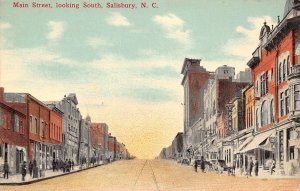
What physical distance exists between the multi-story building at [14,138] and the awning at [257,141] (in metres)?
6.51

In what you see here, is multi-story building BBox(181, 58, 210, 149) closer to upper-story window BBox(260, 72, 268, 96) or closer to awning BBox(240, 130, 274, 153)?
upper-story window BBox(260, 72, 268, 96)

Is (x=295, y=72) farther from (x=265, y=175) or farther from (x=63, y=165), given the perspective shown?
(x=63, y=165)

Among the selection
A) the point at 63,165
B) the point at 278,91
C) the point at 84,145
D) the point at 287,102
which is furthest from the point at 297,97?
the point at 84,145

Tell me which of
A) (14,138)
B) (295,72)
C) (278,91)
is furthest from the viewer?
(14,138)

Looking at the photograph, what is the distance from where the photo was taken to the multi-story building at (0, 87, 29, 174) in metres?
17.5

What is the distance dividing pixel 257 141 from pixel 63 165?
768cm

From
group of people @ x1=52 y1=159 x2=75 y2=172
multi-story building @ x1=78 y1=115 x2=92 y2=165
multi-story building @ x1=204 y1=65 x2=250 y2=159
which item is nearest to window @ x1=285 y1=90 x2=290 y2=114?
multi-story building @ x1=204 y1=65 x2=250 y2=159

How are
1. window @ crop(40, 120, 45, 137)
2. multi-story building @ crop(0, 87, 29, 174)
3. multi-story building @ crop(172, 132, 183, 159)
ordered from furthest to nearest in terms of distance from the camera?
multi-story building @ crop(172, 132, 183, 159), window @ crop(40, 120, 45, 137), multi-story building @ crop(0, 87, 29, 174)

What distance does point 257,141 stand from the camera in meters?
17.6

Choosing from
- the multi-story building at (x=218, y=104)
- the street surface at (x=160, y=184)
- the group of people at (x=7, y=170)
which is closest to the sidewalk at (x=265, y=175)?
the street surface at (x=160, y=184)

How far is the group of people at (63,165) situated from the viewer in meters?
21.0

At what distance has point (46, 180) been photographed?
1770cm

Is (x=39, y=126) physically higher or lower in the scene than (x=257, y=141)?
higher

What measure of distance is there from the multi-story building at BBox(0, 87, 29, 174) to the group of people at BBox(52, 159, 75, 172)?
2388 millimetres
